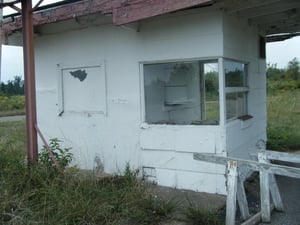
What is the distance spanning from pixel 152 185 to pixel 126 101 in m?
1.43

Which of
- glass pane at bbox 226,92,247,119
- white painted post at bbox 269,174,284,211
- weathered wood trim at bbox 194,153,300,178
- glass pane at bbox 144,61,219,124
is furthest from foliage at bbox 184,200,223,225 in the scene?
glass pane at bbox 226,92,247,119

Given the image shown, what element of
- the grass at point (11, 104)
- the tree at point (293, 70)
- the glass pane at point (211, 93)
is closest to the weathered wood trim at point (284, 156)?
the glass pane at point (211, 93)

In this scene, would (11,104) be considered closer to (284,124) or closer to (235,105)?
(284,124)

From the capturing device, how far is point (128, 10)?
5.16 metres

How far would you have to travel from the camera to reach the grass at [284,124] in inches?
365

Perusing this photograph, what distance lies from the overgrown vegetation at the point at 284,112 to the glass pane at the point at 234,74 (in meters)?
2.93

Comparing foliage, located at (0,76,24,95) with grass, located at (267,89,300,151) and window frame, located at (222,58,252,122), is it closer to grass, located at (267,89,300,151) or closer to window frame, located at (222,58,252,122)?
grass, located at (267,89,300,151)

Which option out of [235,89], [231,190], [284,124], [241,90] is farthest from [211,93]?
[284,124]

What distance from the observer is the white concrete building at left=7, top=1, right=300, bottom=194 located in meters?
5.52

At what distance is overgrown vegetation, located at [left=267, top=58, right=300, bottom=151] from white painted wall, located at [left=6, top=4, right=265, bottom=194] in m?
2.38

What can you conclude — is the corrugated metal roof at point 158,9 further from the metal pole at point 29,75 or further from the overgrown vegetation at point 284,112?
the overgrown vegetation at point 284,112

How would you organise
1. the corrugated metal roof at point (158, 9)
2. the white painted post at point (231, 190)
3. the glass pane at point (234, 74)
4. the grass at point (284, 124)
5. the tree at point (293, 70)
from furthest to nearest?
1. the tree at point (293, 70)
2. the grass at point (284, 124)
3. the glass pane at point (234, 74)
4. the corrugated metal roof at point (158, 9)
5. the white painted post at point (231, 190)

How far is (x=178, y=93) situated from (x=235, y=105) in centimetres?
97

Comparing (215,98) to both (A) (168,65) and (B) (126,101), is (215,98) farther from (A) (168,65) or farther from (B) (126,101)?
(B) (126,101)
